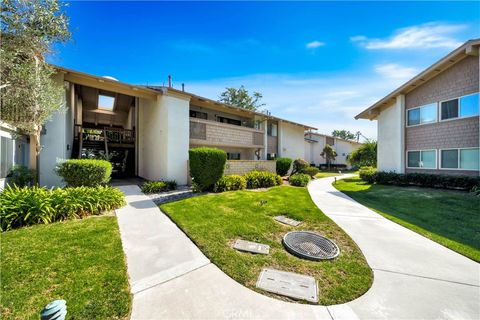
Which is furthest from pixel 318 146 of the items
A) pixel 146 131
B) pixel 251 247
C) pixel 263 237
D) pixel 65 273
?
pixel 65 273

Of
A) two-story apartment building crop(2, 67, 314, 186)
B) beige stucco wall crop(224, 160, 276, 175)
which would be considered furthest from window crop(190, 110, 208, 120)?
beige stucco wall crop(224, 160, 276, 175)

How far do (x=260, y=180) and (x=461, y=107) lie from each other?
11.8m

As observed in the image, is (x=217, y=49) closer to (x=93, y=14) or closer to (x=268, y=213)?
(x=93, y=14)

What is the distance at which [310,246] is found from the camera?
4297mm

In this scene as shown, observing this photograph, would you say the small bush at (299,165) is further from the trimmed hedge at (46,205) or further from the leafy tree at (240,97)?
the leafy tree at (240,97)

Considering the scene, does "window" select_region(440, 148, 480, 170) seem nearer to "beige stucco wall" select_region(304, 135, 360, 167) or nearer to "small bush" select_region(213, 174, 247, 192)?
"small bush" select_region(213, 174, 247, 192)

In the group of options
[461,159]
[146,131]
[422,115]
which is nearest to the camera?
[461,159]

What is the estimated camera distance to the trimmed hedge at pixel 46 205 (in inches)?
195

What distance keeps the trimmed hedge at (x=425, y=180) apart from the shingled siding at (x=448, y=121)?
707mm

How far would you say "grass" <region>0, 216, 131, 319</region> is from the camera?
2.41 metres

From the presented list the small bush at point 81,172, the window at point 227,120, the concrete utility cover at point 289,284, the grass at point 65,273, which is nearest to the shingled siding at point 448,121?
the window at point 227,120

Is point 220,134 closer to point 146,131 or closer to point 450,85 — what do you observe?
point 146,131

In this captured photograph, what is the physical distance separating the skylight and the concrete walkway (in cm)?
1496

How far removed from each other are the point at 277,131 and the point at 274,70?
770cm
